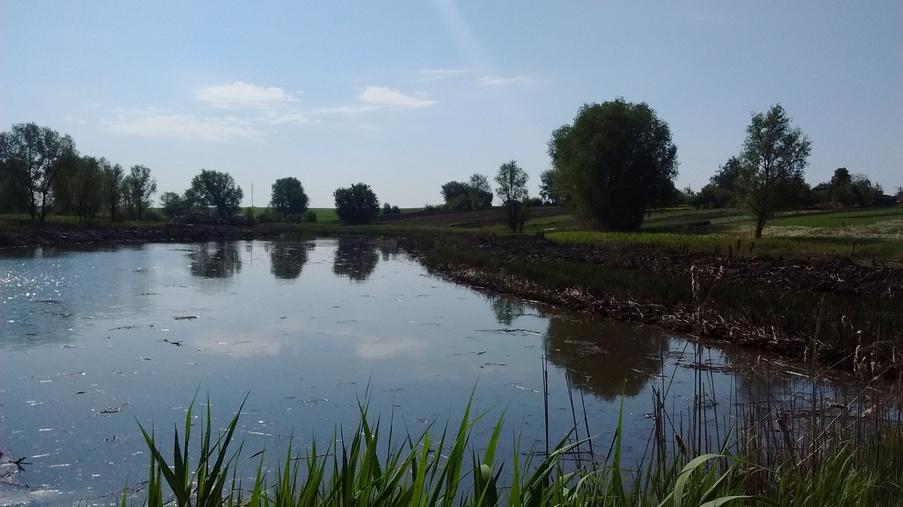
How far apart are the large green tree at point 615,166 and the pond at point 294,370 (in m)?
28.7

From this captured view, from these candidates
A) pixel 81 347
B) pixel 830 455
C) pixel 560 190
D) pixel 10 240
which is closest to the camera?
pixel 830 455

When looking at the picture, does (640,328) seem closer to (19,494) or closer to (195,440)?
(195,440)

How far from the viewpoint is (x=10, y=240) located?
38.5 meters

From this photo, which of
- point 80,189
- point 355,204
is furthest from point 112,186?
point 355,204

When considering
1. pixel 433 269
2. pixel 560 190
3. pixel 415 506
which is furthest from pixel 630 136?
pixel 415 506

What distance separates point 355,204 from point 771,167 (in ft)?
175

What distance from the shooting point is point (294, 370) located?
9648mm

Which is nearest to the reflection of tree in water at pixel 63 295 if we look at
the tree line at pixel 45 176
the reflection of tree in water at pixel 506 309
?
the reflection of tree in water at pixel 506 309

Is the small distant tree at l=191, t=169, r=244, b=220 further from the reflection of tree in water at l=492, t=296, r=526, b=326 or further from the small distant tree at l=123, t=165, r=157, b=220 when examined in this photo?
the reflection of tree in water at l=492, t=296, r=526, b=326

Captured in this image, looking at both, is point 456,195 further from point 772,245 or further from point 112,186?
point 772,245

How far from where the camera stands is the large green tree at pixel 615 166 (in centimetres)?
4597

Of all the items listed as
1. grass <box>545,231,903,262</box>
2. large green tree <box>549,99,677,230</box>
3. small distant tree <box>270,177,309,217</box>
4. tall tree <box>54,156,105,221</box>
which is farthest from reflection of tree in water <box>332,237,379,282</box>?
small distant tree <box>270,177,309,217</box>

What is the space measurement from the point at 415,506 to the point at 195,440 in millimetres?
4554

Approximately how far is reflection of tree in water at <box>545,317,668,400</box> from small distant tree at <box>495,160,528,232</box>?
4229 centimetres
